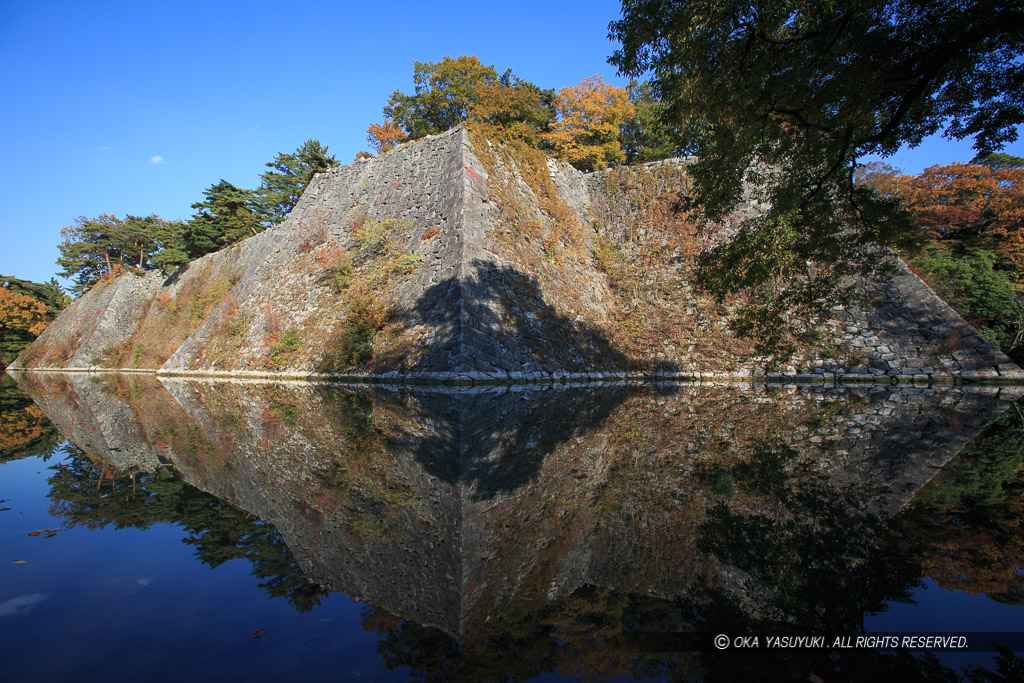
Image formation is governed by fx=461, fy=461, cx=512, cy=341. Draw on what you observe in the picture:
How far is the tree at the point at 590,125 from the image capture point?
87.9ft

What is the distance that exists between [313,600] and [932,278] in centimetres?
2684

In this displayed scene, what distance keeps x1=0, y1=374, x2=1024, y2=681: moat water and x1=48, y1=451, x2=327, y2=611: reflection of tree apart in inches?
0.7

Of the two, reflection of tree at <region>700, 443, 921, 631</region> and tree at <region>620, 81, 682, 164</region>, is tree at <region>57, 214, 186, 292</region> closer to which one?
tree at <region>620, 81, 682, 164</region>

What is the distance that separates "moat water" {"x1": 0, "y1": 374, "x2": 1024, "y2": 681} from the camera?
1.49 meters

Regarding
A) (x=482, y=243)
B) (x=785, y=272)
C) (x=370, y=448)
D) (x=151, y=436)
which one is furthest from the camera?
(x=482, y=243)

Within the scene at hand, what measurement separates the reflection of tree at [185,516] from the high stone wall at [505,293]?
8578 mm

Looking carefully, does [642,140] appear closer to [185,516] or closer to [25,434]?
[25,434]

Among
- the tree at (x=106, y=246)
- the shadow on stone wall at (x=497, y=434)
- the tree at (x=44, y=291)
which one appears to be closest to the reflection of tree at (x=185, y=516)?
the shadow on stone wall at (x=497, y=434)

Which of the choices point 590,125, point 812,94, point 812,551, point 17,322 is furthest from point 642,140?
point 17,322

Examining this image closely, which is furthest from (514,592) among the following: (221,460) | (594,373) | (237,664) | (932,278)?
(932,278)

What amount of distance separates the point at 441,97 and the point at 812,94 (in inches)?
1005

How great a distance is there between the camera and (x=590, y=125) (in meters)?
26.9

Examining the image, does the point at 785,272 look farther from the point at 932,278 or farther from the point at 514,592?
the point at 932,278

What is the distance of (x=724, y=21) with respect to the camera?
21.1ft
